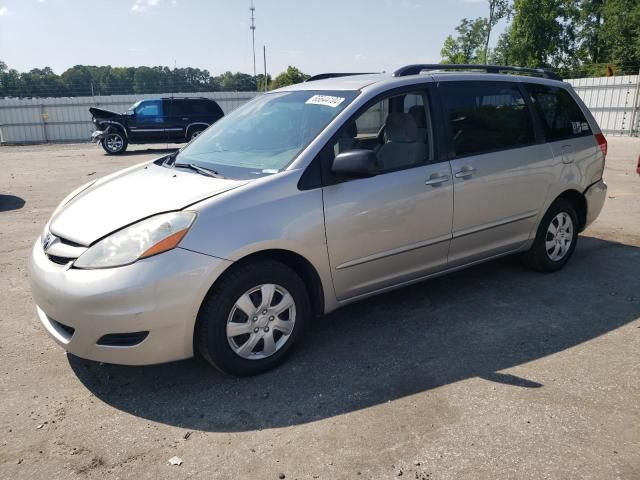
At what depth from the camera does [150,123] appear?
63.2ft

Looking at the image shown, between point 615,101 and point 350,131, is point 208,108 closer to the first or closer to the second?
point 615,101

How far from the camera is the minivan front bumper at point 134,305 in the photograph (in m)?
2.86

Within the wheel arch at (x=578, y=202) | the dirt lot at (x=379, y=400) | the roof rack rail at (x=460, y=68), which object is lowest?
the dirt lot at (x=379, y=400)

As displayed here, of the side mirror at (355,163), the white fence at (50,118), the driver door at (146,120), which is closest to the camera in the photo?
the side mirror at (355,163)

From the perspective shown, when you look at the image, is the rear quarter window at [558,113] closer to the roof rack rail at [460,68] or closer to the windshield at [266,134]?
the roof rack rail at [460,68]

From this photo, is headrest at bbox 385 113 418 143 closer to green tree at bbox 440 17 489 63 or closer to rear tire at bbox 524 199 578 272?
rear tire at bbox 524 199 578 272

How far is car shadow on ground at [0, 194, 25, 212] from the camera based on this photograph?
8736 mm

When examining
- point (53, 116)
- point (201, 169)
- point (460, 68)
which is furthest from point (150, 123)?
point (201, 169)

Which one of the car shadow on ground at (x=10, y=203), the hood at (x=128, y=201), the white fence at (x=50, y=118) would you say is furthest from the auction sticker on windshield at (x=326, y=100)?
the white fence at (x=50, y=118)

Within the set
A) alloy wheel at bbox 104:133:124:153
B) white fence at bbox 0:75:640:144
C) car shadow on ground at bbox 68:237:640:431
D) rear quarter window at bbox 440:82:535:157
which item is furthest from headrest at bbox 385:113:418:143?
white fence at bbox 0:75:640:144

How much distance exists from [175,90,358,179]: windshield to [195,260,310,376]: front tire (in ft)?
2.25

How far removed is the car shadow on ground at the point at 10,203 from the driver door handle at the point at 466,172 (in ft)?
24.6

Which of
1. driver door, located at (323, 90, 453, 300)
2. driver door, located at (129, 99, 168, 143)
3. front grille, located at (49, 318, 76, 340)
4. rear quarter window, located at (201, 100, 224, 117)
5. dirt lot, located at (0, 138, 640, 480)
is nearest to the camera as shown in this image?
dirt lot, located at (0, 138, 640, 480)

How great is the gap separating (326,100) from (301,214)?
1.02 metres
